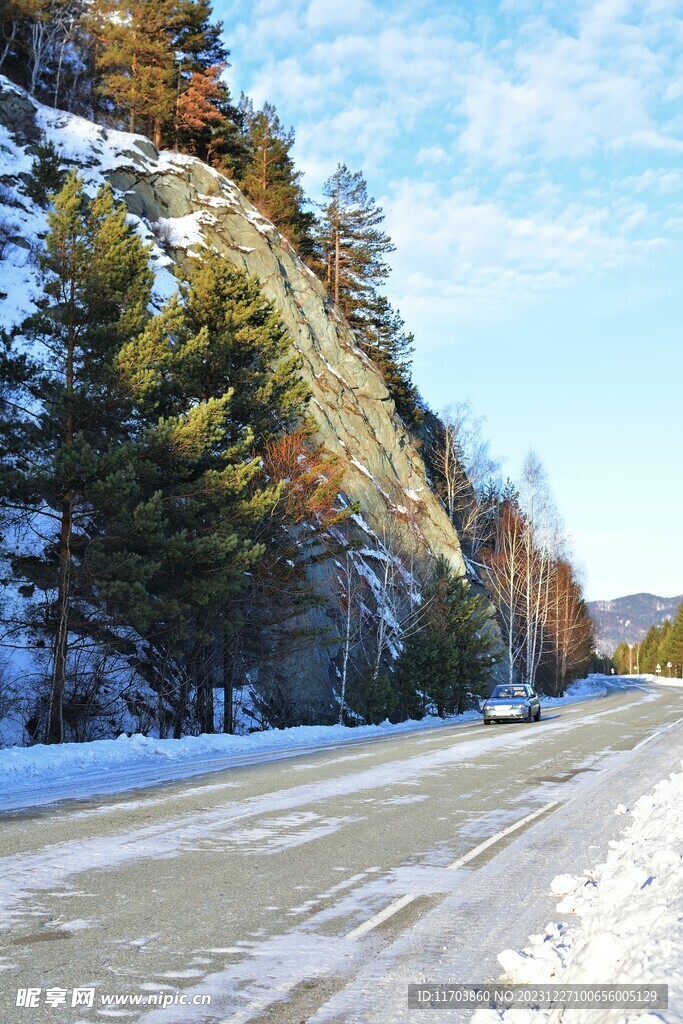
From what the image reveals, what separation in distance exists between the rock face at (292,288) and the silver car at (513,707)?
34.4 ft

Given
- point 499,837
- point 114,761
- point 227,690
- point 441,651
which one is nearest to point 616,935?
point 499,837

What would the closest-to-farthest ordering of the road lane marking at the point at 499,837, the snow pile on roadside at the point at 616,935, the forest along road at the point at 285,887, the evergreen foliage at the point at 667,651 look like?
1. the snow pile on roadside at the point at 616,935
2. the forest along road at the point at 285,887
3. the road lane marking at the point at 499,837
4. the evergreen foliage at the point at 667,651

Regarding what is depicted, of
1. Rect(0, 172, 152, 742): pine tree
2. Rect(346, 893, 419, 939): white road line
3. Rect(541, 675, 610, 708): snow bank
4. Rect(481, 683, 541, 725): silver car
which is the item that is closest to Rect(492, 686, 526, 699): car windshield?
Rect(481, 683, 541, 725): silver car

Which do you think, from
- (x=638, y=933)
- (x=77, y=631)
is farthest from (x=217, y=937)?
(x=77, y=631)

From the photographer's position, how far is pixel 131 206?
42.5 meters

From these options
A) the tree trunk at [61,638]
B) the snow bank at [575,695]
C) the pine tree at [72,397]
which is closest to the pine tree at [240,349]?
the pine tree at [72,397]

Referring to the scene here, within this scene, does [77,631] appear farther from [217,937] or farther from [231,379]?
[217,937]

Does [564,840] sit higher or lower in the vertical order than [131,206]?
lower

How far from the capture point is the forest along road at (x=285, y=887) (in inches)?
179


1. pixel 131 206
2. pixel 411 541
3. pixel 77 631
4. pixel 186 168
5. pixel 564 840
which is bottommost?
pixel 564 840

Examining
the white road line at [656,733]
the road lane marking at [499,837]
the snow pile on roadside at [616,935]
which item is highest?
the snow pile on roadside at [616,935]

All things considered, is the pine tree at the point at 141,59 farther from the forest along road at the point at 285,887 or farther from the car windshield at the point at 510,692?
the forest along road at the point at 285,887

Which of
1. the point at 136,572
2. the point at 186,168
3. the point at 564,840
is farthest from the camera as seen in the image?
the point at 186,168

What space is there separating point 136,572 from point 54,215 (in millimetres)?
8172
